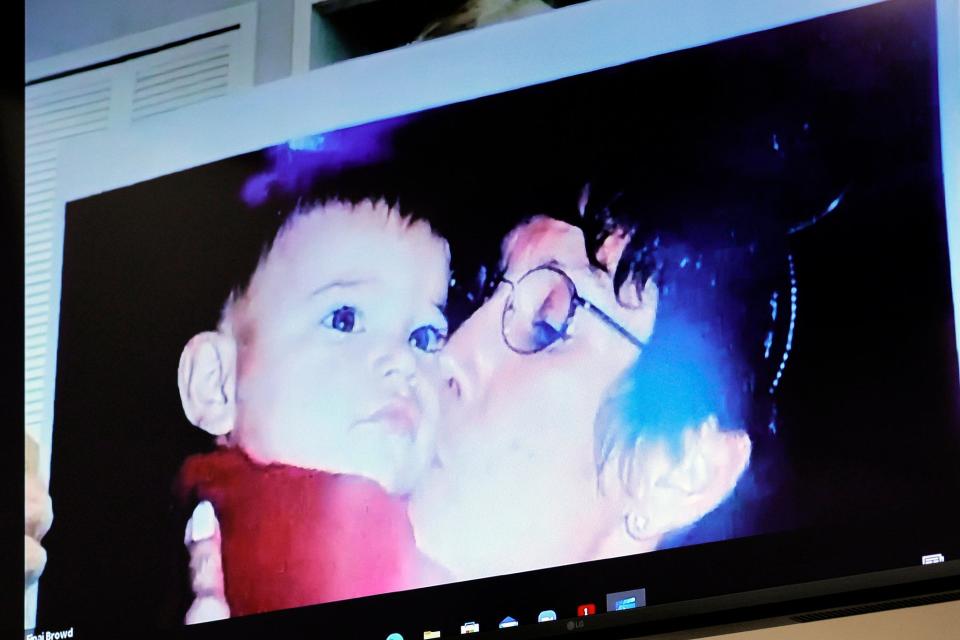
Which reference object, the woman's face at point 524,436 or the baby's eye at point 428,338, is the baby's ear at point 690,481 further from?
the baby's eye at point 428,338

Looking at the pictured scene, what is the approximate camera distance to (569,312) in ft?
4.94

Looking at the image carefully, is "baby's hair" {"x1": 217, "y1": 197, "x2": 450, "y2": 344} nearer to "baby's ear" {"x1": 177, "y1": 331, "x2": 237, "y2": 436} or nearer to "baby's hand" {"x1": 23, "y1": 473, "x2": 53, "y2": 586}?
"baby's ear" {"x1": 177, "y1": 331, "x2": 237, "y2": 436}

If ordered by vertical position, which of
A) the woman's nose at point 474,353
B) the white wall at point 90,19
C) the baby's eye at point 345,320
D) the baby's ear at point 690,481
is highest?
the white wall at point 90,19

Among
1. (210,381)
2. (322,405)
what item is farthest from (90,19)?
(322,405)

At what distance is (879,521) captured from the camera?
1343mm

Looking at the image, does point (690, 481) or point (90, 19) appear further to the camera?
point (90, 19)

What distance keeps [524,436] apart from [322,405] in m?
0.24

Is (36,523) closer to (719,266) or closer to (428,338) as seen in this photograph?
(428,338)

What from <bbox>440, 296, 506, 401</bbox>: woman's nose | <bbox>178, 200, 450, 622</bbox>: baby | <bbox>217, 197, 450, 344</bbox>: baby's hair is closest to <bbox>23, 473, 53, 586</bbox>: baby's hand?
<bbox>178, 200, 450, 622</bbox>: baby

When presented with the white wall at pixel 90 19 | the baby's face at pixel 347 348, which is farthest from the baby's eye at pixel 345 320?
the white wall at pixel 90 19

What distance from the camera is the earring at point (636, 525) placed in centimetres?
141

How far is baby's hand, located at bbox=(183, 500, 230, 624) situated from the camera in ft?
5.00

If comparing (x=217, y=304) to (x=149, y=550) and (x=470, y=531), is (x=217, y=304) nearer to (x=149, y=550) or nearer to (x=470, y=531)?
(x=149, y=550)

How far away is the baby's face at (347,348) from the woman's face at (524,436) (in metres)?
0.04
